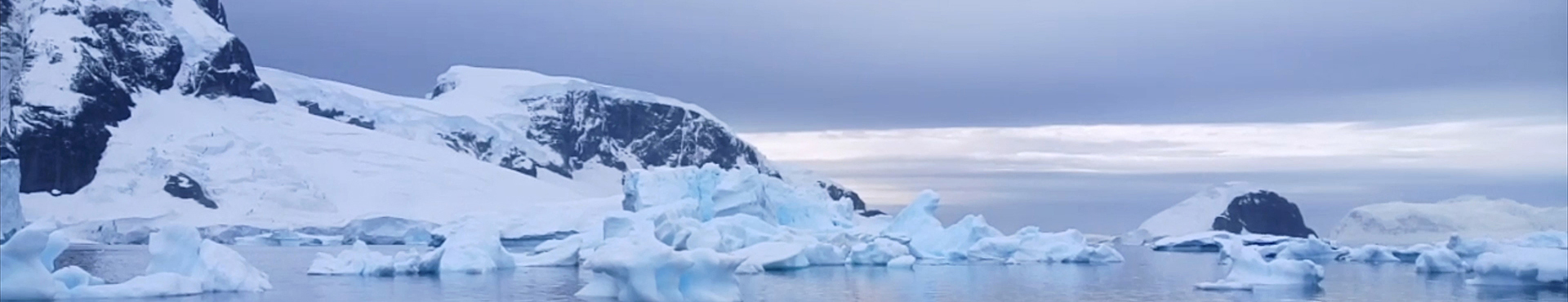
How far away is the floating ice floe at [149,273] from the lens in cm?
1980

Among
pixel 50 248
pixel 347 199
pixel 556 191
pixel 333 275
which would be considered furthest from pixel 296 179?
pixel 50 248

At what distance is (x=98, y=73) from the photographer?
82.8 metres

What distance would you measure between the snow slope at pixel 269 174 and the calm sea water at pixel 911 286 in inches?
1453

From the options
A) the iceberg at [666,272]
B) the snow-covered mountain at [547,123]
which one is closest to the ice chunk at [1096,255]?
the iceberg at [666,272]

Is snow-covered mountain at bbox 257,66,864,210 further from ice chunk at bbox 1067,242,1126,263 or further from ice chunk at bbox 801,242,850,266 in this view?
ice chunk at bbox 801,242,850,266

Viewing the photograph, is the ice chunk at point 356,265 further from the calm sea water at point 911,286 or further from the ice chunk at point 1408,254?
the ice chunk at point 1408,254

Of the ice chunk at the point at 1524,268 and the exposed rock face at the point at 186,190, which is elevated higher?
the ice chunk at the point at 1524,268

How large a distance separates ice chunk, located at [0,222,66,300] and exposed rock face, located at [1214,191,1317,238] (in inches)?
3035

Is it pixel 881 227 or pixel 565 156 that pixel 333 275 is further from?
pixel 565 156

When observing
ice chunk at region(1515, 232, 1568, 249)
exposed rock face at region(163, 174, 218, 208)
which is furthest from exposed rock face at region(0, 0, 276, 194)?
ice chunk at region(1515, 232, 1568, 249)

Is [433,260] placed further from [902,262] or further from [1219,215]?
[1219,215]

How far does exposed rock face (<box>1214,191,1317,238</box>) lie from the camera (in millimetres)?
91312

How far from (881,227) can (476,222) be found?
40.4ft

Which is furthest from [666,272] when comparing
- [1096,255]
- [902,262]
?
[1096,255]
